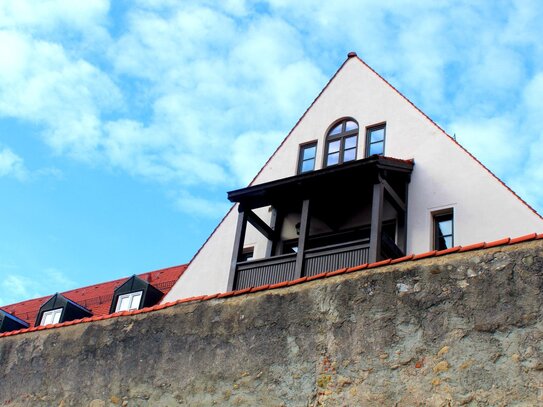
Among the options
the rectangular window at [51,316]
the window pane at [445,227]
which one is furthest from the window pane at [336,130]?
the rectangular window at [51,316]

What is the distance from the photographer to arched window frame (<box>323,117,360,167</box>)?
18031 millimetres

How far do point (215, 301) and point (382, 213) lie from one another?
17.2 ft

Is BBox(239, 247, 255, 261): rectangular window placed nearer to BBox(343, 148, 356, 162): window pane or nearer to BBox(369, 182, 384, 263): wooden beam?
BBox(343, 148, 356, 162): window pane

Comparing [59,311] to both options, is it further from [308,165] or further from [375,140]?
[375,140]

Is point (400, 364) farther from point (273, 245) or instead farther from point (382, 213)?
point (273, 245)

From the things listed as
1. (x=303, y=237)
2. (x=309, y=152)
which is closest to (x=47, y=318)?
(x=309, y=152)

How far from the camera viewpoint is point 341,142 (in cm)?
1838

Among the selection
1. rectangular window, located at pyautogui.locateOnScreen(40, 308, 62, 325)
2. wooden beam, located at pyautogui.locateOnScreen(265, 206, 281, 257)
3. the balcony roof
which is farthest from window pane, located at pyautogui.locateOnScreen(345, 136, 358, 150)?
rectangular window, located at pyautogui.locateOnScreen(40, 308, 62, 325)

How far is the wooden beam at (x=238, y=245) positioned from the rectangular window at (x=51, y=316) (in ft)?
23.0

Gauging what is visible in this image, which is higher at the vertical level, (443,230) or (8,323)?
(443,230)

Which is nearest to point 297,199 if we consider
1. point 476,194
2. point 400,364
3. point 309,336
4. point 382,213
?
point 382,213

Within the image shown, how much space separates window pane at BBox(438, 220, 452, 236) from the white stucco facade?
27 cm

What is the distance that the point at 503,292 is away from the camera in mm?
8961

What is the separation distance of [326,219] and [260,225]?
1.51m
